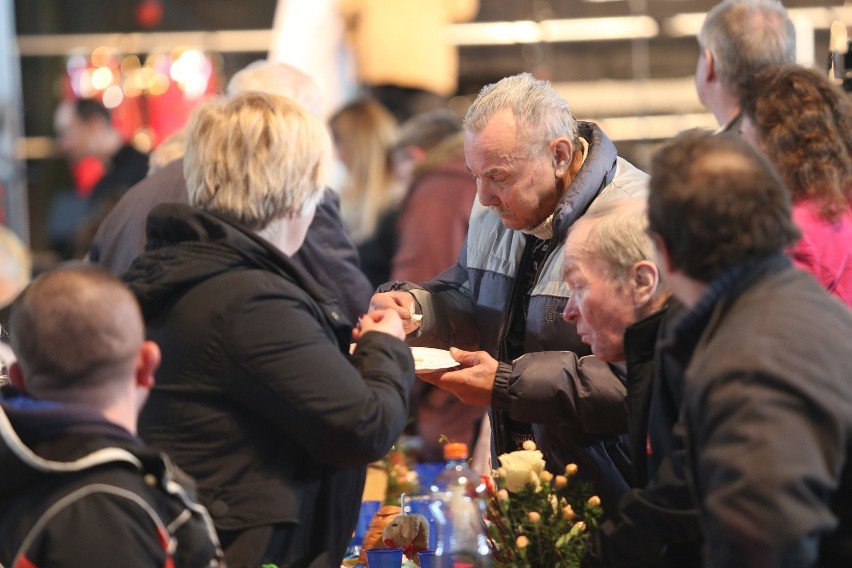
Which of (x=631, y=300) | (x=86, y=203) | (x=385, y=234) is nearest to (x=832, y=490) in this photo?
(x=631, y=300)

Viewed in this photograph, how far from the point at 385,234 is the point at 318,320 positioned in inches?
144

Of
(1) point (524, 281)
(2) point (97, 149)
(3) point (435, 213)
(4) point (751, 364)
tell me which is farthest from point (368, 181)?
(4) point (751, 364)

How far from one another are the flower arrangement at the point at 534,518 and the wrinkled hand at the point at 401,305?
676 mm

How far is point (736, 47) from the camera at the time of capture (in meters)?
3.94

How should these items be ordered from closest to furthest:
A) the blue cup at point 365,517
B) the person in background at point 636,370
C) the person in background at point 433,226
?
the person in background at point 636,370 → the blue cup at point 365,517 → the person in background at point 433,226

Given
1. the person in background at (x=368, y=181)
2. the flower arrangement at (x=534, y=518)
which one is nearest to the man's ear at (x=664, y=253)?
the flower arrangement at (x=534, y=518)

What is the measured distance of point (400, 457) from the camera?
12.3ft

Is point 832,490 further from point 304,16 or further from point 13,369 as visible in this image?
point 304,16

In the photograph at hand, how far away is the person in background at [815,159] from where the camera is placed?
315cm

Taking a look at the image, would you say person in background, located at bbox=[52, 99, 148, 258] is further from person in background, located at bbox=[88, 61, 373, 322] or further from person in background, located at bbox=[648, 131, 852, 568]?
person in background, located at bbox=[648, 131, 852, 568]

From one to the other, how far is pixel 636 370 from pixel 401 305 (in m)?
0.92

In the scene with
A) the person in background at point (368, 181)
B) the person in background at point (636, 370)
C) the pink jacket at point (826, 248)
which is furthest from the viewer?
the person in background at point (368, 181)

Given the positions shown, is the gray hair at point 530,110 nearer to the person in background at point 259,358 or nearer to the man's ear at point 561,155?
the man's ear at point 561,155

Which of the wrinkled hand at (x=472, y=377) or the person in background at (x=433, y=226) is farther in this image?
the person in background at (x=433, y=226)
